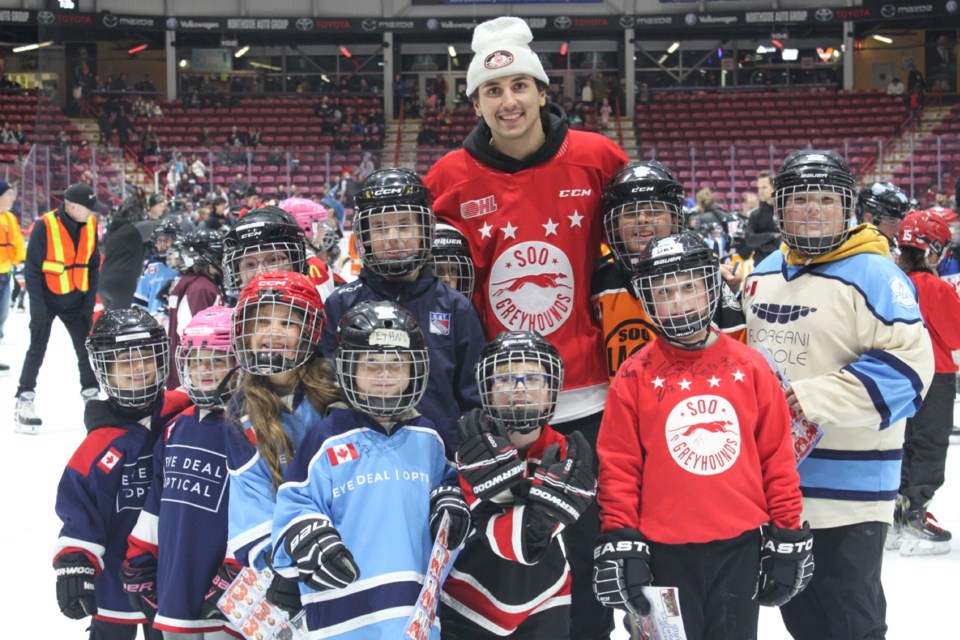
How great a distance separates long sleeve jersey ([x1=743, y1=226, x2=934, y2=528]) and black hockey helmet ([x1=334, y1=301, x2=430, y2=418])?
3.08 feet

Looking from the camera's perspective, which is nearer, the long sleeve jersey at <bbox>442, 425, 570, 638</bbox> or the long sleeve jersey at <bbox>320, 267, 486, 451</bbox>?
the long sleeve jersey at <bbox>442, 425, 570, 638</bbox>

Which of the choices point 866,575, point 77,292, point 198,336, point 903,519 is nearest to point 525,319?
point 198,336

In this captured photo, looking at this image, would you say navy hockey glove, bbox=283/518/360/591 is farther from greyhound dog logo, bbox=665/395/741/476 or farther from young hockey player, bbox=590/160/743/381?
young hockey player, bbox=590/160/743/381

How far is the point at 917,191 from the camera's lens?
57.7ft

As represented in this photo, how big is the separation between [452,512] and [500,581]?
0.34m

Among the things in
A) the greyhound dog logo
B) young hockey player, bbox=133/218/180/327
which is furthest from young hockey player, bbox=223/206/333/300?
young hockey player, bbox=133/218/180/327

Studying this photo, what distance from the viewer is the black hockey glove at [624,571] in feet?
7.33

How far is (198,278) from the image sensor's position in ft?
15.8

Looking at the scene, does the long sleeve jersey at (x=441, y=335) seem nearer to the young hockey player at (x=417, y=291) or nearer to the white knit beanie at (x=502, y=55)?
the young hockey player at (x=417, y=291)

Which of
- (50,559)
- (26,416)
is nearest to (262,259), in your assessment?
(50,559)

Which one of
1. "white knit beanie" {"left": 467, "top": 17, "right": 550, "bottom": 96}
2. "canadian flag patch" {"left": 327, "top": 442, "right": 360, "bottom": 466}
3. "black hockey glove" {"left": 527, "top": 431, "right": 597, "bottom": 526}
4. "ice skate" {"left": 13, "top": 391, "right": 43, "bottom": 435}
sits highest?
"white knit beanie" {"left": 467, "top": 17, "right": 550, "bottom": 96}

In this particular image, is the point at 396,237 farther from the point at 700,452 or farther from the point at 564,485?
the point at 700,452

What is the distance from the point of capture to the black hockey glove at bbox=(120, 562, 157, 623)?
2562 millimetres

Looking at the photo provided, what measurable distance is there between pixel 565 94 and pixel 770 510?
24.5 meters
